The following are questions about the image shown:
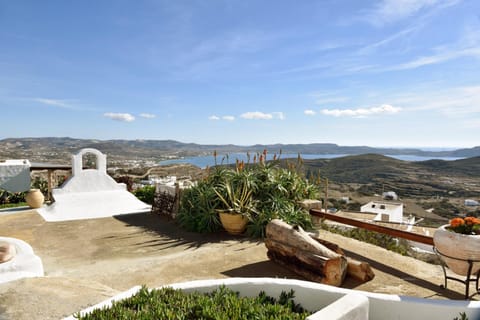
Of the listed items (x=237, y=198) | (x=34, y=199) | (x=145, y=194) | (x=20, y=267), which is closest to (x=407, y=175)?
(x=145, y=194)

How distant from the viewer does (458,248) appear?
3135 mm

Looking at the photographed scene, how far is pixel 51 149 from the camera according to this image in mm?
27375

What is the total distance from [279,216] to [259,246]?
0.76m

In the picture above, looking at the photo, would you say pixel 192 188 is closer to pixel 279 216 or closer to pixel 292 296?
pixel 279 216

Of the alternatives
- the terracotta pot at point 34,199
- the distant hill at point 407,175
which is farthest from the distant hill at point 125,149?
the terracotta pot at point 34,199

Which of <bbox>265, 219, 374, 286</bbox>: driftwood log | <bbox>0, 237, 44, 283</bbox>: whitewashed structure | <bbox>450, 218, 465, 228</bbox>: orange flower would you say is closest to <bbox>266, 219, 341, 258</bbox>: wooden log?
<bbox>265, 219, 374, 286</bbox>: driftwood log

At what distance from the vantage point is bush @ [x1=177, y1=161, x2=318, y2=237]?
5.87 meters

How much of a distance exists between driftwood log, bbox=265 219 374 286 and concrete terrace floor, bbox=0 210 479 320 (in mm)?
136

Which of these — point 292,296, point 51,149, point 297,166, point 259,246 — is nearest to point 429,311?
point 292,296

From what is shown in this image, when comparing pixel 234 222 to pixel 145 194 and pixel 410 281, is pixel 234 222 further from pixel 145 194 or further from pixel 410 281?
pixel 145 194

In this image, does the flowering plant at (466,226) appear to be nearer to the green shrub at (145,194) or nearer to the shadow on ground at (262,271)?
the shadow on ground at (262,271)

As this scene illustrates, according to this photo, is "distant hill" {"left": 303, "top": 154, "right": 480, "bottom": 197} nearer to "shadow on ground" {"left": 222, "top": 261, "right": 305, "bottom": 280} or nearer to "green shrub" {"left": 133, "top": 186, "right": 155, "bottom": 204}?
"green shrub" {"left": 133, "top": 186, "right": 155, "bottom": 204}

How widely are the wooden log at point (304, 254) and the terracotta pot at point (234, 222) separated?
4.89ft

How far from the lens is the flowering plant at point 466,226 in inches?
127
